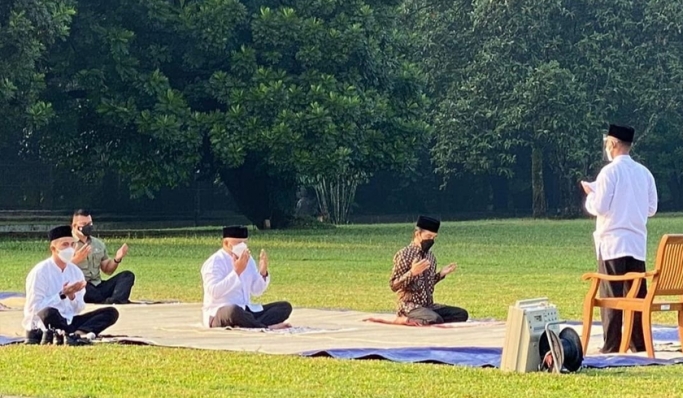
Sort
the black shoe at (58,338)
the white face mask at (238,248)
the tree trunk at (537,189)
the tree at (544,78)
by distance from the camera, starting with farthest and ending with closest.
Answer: the tree trunk at (537,189), the tree at (544,78), the white face mask at (238,248), the black shoe at (58,338)

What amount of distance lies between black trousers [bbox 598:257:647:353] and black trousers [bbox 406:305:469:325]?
8.75 feet

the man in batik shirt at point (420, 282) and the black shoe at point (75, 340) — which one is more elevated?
the man in batik shirt at point (420, 282)

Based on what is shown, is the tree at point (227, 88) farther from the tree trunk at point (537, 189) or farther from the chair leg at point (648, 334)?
the chair leg at point (648, 334)

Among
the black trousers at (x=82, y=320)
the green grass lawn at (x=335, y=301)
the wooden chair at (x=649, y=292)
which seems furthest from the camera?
the black trousers at (x=82, y=320)

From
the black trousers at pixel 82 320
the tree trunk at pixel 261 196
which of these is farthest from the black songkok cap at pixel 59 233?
the tree trunk at pixel 261 196

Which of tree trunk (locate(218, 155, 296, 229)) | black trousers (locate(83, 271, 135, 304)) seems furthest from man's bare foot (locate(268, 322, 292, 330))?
tree trunk (locate(218, 155, 296, 229))

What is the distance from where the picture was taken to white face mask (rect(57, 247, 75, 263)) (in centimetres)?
1366

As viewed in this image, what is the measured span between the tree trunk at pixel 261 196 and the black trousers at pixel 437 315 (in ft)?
88.7

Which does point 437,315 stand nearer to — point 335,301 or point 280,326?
point 280,326

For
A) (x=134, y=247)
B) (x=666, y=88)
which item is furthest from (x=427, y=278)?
(x=666, y=88)

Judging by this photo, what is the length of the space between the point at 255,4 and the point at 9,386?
2985 cm

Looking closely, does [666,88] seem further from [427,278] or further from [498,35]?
[427,278]

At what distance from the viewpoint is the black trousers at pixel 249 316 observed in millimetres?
14906

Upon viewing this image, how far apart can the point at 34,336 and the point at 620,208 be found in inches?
211
